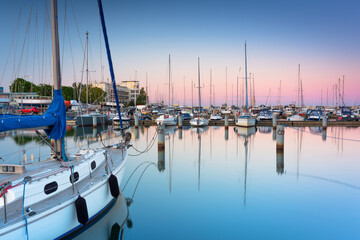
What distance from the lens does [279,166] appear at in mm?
20031

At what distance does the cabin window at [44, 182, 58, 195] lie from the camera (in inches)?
315

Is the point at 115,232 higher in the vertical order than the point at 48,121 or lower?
lower

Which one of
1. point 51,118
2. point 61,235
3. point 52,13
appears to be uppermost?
point 52,13

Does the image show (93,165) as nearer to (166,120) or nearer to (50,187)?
(50,187)

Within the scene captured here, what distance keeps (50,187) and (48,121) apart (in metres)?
2.51

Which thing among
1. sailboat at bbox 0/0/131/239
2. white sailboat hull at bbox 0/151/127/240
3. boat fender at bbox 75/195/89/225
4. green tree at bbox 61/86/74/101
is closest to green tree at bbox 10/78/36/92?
sailboat at bbox 0/0/131/239

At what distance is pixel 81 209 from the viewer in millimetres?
8062

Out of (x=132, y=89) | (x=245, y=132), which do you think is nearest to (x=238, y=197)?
(x=245, y=132)

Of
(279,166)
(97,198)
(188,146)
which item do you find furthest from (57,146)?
Answer: (188,146)

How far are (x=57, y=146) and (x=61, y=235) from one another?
3.73 meters

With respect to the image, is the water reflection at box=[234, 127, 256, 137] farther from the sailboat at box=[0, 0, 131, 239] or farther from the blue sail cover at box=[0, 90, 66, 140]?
the blue sail cover at box=[0, 90, 66, 140]

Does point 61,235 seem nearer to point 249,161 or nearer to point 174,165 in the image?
point 174,165

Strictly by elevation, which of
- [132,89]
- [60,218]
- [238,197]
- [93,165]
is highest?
[132,89]

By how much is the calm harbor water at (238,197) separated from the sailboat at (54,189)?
1.24 meters
